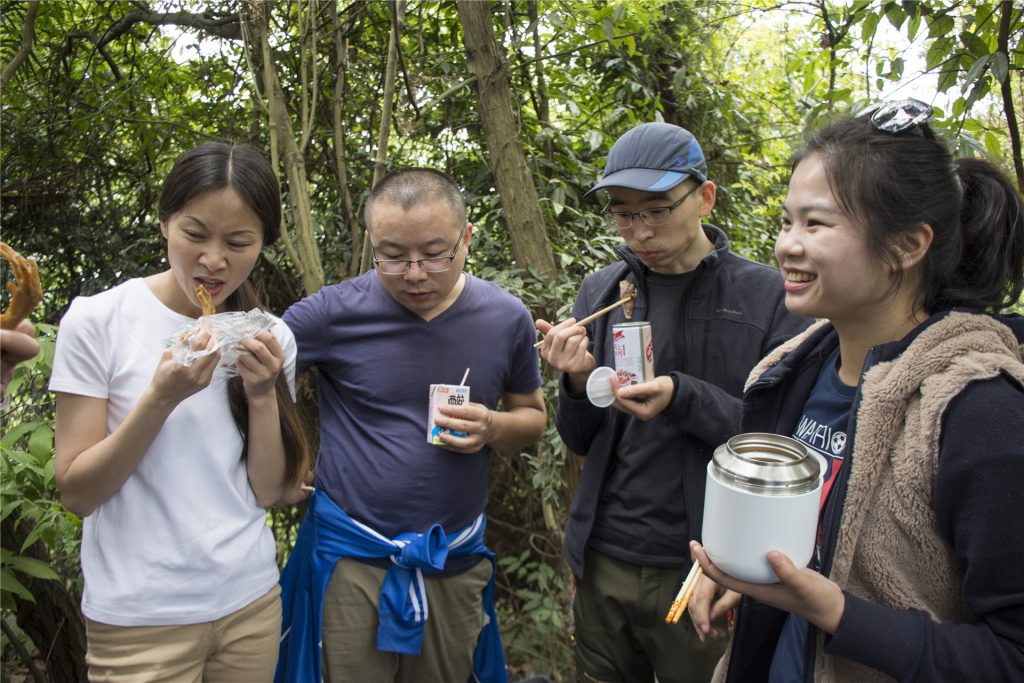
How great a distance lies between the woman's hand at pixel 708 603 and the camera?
143 centimetres

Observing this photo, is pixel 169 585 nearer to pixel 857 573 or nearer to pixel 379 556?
pixel 379 556

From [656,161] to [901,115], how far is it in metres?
0.81

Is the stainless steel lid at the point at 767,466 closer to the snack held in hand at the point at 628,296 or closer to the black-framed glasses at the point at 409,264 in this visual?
the snack held in hand at the point at 628,296

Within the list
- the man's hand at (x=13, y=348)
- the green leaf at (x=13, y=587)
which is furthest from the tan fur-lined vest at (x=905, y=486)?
the green leaf at (x=13, y=587)

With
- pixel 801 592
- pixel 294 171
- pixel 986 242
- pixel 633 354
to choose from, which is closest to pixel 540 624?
pixel 633 354

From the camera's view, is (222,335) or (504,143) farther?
(504,143)

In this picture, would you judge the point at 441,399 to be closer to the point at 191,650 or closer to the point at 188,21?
the point at 191,650

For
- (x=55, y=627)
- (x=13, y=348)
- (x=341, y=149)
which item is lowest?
(x=55, y=627)

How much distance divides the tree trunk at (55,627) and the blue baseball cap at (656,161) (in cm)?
240

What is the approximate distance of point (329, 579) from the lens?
2090 millimetres

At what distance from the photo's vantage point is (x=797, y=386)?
58.9 inches

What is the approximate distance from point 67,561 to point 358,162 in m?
2.39

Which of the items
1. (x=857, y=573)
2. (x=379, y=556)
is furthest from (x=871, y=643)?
(x=379, y=556)

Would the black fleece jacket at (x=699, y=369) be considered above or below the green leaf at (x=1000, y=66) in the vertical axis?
below
